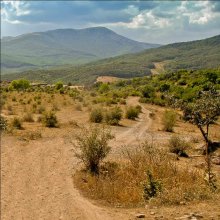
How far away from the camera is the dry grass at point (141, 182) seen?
35.8ft

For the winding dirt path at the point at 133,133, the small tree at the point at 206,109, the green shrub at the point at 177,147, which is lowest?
the winding dirt path at the point at 133,133

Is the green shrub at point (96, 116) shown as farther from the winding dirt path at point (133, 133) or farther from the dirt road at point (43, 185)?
the dirt road at point (43, 185)

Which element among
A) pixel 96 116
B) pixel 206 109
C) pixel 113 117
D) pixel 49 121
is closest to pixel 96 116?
pixel 96 116

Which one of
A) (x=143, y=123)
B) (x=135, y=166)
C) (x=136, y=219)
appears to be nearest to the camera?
(x=136, y=219)

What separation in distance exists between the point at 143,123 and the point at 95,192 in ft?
66.8

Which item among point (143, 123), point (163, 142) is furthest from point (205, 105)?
point (143, 123)

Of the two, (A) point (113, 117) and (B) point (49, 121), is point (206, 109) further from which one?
(A) point (113, 117)

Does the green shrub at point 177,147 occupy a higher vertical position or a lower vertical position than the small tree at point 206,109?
lower

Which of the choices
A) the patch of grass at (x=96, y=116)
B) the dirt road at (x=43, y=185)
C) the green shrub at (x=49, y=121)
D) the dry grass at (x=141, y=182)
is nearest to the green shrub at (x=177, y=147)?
the dirt road at (x=43, y=185)

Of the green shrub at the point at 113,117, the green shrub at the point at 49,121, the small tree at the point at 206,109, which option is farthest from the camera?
the green shrub at the point at 113,117

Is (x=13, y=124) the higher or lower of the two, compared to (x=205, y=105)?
lower

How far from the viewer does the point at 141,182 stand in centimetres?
1184

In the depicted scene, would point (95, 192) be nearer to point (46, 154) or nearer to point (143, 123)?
point (46, 154)

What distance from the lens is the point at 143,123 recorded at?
32.7 m
